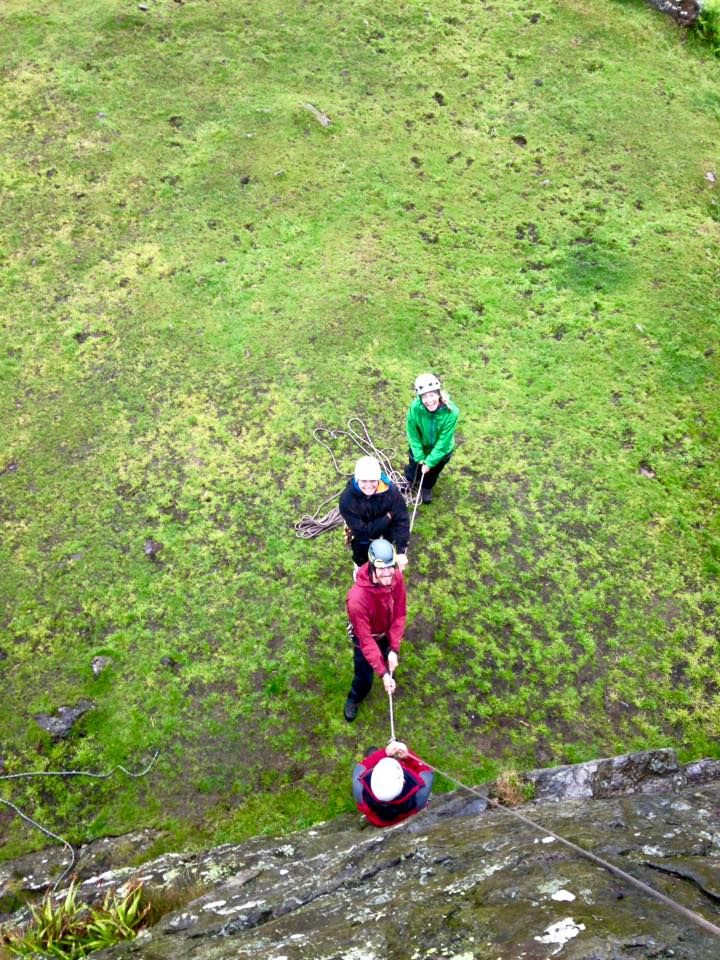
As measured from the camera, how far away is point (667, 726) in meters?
7.99

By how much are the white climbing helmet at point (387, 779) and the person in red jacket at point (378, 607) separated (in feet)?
2.50

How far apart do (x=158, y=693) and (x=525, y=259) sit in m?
10.3

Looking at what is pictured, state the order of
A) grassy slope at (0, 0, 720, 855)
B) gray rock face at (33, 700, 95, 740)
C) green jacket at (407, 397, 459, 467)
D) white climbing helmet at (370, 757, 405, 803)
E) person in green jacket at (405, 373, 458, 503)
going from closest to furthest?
white climbing helmet at (370, 757, 405, 803)
gray rock face at (33, 700, 95, 740)
grassy slope at (0, 0, 720, 855)
person in green jacket at (405, 373, 458, 503)
green jacket at (407, 397, 459, 467)

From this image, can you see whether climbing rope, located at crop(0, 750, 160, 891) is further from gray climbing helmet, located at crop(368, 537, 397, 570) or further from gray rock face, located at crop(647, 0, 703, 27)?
gray rock face, located at crop(647, 0, 703, 27)

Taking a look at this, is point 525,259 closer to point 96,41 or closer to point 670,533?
point 670,533

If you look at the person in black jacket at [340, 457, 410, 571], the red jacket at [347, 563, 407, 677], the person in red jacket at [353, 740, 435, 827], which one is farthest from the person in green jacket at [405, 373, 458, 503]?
the person in red jacket at [353, 740, 435, 827]

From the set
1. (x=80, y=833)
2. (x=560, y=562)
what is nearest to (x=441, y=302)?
(x=560, y=562)

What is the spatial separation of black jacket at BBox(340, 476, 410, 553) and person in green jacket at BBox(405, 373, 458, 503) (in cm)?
135

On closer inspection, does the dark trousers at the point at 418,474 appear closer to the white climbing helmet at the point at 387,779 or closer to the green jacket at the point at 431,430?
the green jacket at the point at 431,430

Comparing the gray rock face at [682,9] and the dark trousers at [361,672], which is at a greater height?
the gray rock face at [682,9]

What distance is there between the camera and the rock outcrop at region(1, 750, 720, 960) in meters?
3.62

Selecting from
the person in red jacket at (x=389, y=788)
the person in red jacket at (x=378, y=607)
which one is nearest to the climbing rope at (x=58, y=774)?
the person in red jacket at (x=389, y=788)

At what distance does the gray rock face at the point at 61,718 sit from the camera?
761 centimetres

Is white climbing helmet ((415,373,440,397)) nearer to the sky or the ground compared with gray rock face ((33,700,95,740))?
nearer to the sky
